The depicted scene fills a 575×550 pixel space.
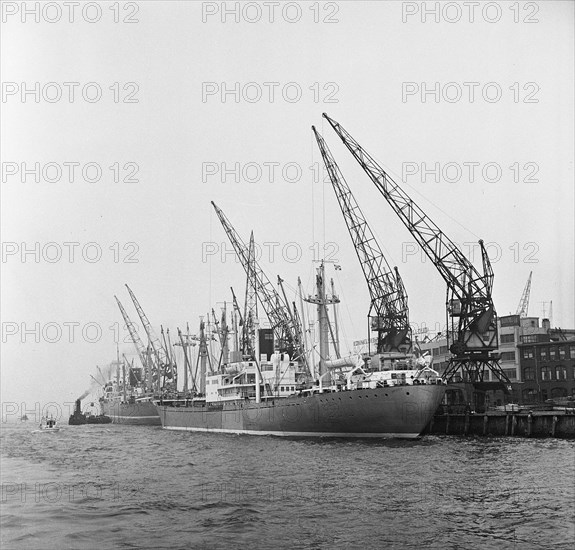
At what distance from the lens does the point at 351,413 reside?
5553 centimetres

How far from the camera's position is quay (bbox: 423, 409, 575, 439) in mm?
55500

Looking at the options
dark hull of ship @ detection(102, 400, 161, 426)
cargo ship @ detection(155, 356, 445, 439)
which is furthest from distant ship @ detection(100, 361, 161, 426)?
cargo ship @ detection(155, 356, 445, 439)

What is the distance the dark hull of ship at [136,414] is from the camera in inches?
4766

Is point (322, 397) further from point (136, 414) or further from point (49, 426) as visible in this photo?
point (136, 414)

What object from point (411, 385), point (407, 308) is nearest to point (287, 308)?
point (407, 308)

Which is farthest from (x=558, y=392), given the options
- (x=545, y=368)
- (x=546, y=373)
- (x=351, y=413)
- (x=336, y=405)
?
(x=351, y=413)

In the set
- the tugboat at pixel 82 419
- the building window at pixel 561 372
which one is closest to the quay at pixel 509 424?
the building window at pixel 561 372

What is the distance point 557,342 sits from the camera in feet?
299

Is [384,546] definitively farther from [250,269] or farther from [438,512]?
[250,269]

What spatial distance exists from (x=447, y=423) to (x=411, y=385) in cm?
1468

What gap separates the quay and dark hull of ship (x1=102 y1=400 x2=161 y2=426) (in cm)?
6391

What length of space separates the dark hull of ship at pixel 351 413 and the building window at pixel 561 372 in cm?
3960

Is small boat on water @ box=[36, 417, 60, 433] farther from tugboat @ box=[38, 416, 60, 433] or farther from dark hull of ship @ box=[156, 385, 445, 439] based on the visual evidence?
dark hull of ship @ box=[156, 385, 445, 439]

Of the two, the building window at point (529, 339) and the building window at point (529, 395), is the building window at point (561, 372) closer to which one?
the building window at point (529, 395)
